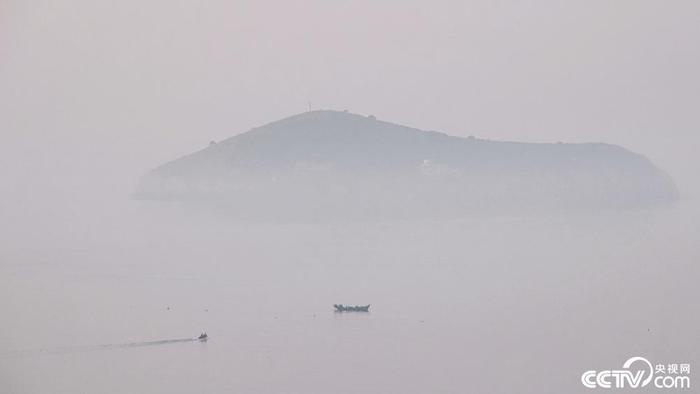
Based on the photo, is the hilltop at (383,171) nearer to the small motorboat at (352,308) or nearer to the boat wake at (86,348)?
the small motorboat at (352,308)

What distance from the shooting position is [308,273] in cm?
675

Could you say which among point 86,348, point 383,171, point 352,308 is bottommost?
point 86,348

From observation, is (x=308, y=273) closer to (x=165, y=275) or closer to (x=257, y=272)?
(x=257, y=272)

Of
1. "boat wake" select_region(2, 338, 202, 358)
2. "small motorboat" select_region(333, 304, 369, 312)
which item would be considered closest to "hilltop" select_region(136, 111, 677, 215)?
"small motorboat" select_region(333, 304, 369, 312)

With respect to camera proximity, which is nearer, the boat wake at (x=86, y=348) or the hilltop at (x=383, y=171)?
the boat wake at (x=86, y=348)

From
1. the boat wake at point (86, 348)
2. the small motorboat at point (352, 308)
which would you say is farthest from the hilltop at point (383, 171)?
the boat wake at point (86, 348)

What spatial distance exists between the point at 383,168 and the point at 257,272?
900mm

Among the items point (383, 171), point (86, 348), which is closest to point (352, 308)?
point (383, 171)

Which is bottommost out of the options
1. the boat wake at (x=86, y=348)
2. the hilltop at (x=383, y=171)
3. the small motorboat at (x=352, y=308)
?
the boat wake at (x=86, y=348)

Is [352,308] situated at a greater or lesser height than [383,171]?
lesser

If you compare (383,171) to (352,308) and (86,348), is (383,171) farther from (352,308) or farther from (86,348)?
(86,348)

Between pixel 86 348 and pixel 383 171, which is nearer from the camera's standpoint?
pixel 86 348

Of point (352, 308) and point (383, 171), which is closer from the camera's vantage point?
point (352, 308)

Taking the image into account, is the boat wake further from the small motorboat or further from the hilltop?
the hilltop
